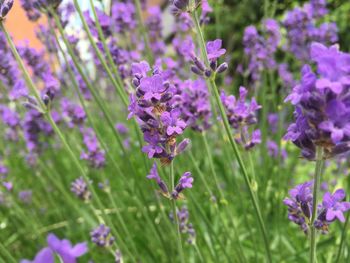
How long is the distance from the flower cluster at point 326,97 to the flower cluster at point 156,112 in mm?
327

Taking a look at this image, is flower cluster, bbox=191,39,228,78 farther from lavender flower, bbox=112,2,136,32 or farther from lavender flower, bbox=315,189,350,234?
lavender flower, bbox=112,2,136,32

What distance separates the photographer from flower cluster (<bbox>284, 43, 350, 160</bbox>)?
0.82 meters

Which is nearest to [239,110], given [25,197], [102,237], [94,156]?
[102,237]

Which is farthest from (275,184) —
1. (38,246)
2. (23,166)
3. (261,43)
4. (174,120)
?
(23,166)

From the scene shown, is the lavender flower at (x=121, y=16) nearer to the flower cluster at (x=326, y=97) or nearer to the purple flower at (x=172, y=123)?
the purple flower at (x=172, y=123)

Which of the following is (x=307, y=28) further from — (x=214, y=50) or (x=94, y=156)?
(x=214, y=50)

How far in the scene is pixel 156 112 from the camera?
1071 millimetres

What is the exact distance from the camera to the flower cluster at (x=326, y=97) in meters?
0.82

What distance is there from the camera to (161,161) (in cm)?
115

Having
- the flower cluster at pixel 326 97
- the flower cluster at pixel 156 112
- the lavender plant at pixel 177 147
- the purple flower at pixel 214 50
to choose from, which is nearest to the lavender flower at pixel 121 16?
the lavender plant at pixel 177 147

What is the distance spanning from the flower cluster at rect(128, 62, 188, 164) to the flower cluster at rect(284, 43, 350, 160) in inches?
12.9

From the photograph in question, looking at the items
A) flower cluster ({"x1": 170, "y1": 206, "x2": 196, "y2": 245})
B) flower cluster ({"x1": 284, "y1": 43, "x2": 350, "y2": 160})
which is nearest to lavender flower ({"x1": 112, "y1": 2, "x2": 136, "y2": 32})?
flower cluster ({"x1": 170, "y1": 206, "x2": 196, "y2": 245})

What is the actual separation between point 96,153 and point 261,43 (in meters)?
1.32

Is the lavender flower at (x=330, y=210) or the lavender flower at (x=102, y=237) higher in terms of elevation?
the lavender flower at (x=330, y=210)
